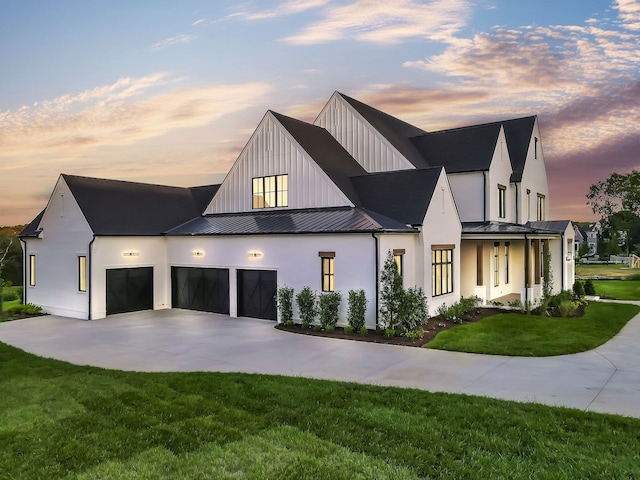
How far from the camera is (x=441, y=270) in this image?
19.0 metres

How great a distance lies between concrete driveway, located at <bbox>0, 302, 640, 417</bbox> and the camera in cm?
914

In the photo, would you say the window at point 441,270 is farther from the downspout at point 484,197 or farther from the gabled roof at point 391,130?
the gabled roof at point 391,130

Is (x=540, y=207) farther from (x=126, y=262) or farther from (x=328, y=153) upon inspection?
(x=126, y=262)

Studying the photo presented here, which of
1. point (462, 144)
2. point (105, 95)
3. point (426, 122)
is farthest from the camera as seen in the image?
point (426, 122)

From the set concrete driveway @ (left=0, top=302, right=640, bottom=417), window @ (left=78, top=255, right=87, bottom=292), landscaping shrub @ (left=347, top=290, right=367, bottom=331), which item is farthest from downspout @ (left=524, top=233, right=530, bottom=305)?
window @ (left=78, top=255, right=87, bottom=292)

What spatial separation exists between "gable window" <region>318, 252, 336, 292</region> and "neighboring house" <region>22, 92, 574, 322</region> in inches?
1.5

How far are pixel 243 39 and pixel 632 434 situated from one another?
1806 centimetres

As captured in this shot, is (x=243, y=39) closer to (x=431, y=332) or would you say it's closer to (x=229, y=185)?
(x=229, y=185)

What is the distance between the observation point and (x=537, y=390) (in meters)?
9.01

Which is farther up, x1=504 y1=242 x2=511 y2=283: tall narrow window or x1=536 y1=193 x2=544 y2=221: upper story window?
x1=536 y1=193 x2=544 y2=221: upper story window

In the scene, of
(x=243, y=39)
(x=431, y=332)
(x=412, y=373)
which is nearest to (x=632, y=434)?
(x=412, y=373)

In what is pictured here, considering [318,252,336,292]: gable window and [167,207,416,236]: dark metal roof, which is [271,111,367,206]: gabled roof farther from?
[318,252,336,292]: gable window

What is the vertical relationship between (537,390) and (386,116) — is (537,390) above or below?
below

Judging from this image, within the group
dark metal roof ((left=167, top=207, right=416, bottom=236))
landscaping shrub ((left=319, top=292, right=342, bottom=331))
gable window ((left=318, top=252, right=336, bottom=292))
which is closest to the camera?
landscaping shrub ((left=319, top=292, right=342, bottom=331))
